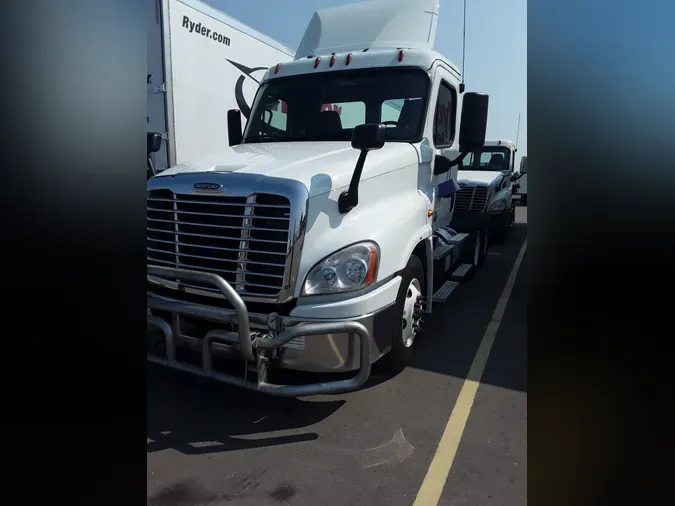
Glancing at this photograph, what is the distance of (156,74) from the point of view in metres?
7.48

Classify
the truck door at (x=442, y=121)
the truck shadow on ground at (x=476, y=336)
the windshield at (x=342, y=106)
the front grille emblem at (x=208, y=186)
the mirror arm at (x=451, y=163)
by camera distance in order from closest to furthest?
the front grille emblem at (x=208, y=186) → the truck shadow on ground at (x=476, y=336) → the windshield at (x=342, y=106) → the truck door at (x=442, y=121) → the mirror arm at (x=451, y=163)

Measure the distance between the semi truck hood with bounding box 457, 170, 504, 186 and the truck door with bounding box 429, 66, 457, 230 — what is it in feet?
11.2

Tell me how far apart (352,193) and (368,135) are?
0.40m

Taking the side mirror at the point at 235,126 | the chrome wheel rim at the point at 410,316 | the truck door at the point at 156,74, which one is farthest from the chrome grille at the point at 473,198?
the truck door at the point at 156,74

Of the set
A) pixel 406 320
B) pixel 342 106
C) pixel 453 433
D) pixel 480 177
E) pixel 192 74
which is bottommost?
pixel 453 433

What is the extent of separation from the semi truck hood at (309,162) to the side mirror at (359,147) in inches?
3.7

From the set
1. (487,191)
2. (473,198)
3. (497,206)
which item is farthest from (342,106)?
(497,206)

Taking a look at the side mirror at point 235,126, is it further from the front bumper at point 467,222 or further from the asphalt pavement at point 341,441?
the front bumper at point 467,222

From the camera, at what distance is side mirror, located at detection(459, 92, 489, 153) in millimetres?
4301

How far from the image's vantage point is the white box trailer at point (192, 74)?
7473 mm

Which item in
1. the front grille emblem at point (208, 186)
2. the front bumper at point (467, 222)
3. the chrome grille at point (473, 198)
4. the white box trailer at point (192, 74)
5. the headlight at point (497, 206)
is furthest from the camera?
the headlight at point (497, 206)

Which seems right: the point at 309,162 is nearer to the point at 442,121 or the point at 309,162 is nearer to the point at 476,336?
the point at 442,121
